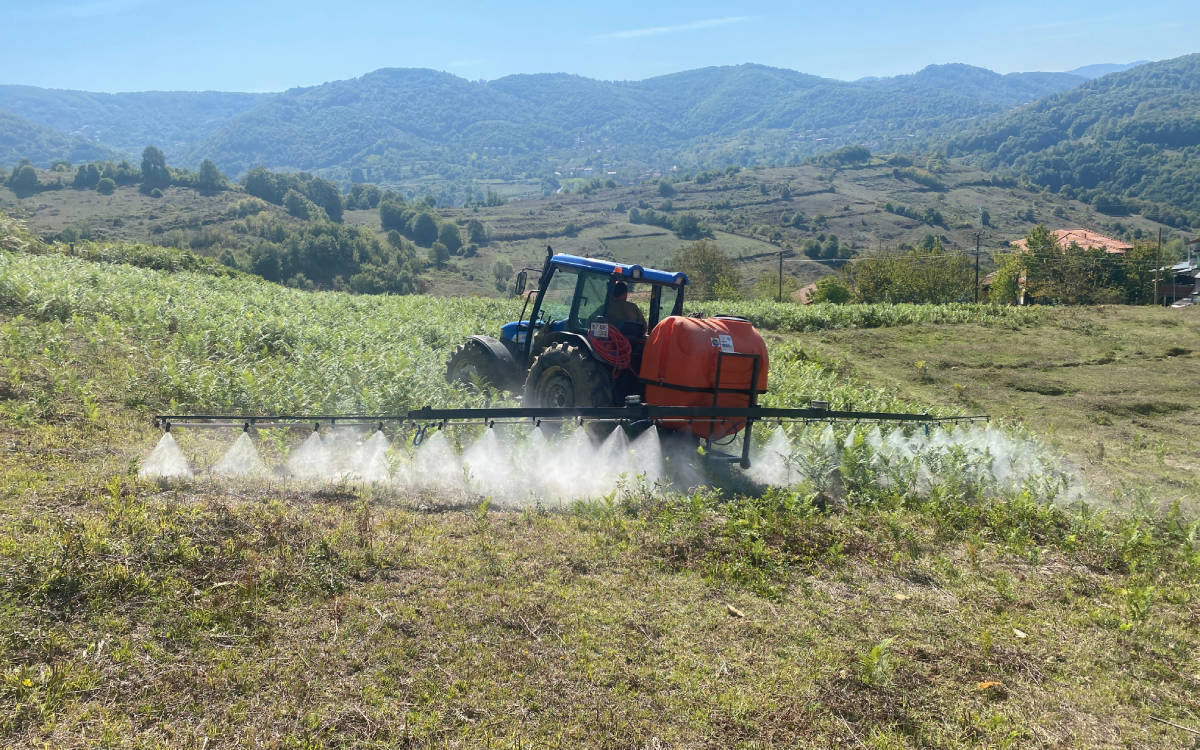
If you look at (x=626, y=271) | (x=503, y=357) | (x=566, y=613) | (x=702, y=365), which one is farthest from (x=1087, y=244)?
(x=566, y=613)

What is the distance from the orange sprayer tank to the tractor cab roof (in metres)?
1.10

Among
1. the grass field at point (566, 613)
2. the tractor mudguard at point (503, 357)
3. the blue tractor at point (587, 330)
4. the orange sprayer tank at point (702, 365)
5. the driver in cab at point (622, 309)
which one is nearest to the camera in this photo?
the grass field at point (566, 613)

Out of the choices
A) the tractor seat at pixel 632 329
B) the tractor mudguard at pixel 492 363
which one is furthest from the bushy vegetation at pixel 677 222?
the tractor seat at pixel 632 329

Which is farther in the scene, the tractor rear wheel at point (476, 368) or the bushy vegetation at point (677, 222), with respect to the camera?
the bushy vegetation at point (677, 222)

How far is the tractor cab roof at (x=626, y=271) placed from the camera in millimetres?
9617

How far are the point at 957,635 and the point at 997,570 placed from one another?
1.56m

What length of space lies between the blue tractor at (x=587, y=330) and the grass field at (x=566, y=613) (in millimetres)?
1935

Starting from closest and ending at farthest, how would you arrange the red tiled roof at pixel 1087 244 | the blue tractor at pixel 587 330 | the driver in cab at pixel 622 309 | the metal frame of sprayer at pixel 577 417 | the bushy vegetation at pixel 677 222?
1. the metal frame of sprayer at pixel 577 417
2. the blue tractor at pixel 587 330
3. the driver in cab at pixel 622 309
4. the red tiled roof at pixel 1087 244
5. the bushy vegetation at pixel 677 222

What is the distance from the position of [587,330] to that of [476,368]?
7.74ft

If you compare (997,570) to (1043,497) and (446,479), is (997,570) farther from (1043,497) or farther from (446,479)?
(446,479)

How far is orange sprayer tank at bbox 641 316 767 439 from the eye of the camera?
8.42 meters

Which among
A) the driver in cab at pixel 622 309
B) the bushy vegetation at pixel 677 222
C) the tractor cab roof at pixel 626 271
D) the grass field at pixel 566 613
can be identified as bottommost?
the grass field at pixel 566 613

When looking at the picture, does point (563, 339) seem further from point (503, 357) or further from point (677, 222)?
point (677, 222)

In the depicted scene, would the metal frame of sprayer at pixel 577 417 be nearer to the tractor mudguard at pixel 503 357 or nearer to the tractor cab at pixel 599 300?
the tractor cab at pixel 599 300
